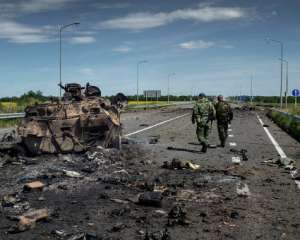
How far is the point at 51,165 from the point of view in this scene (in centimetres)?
1239

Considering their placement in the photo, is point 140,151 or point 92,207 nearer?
point 92,207

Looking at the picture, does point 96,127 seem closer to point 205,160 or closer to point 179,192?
point 205,160

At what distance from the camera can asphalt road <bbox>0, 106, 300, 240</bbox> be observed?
672 centimetres

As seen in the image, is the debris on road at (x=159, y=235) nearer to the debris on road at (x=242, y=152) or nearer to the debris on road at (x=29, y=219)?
the debris on road at (x=29, y=219)

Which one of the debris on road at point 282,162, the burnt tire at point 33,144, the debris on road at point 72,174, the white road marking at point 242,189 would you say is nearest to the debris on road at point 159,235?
the white road marking at point 242,189

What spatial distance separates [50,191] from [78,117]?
5.31 meters

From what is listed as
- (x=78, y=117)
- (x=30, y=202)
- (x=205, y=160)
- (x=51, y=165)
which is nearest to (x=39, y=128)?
(x=78, y=117)

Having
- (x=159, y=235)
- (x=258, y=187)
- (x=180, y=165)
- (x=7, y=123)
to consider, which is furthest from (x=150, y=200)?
(x=7, y=123)

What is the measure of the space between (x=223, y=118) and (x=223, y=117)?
1.9 inches

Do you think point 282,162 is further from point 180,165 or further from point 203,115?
point 203,115

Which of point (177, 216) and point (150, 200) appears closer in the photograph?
point (177, 216)

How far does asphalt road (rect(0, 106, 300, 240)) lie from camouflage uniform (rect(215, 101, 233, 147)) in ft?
10.7

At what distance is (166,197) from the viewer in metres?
8.79

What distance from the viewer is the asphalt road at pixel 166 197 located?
6719mm
